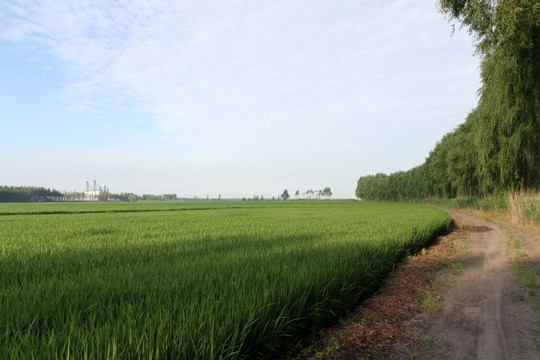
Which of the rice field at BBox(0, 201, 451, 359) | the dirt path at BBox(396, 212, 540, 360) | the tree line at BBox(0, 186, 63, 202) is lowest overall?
the dirt path at BBox(396, 212, 540, 360)

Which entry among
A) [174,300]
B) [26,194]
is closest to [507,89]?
[174,300]

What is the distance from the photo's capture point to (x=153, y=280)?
12.8ft

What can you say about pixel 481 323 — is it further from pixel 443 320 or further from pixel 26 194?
pixel 26 194

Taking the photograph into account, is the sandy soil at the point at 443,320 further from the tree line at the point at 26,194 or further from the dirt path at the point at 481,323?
the tree line at the point at 26,194

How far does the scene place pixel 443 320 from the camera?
4.19 metres

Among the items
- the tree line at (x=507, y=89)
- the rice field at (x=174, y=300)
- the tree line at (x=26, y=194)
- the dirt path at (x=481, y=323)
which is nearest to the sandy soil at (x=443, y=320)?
the dirt path at (x=481, y=323)

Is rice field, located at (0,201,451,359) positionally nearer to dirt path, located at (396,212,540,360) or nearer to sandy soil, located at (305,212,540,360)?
sandy soil, located at (305,212,540,360)

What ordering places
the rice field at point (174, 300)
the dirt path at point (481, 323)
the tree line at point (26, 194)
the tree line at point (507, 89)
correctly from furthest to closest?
the tree line at point (26, 194), the tree line at point (507, 89), the dirt path at point (481, 323), the rice field at point (174, 300)

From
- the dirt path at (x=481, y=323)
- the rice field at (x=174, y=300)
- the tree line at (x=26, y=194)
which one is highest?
the tree line at (x=26, y=194)

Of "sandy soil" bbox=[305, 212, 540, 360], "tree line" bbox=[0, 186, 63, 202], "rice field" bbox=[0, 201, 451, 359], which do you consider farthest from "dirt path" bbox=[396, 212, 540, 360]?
"tree line" bbox=[0, 186, 63, 202]

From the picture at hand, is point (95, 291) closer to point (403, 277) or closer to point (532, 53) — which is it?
point (403, 277)

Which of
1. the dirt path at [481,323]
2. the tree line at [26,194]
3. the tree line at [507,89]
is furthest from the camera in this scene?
the tree line at [26,194]

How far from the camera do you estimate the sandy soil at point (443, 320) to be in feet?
10.9

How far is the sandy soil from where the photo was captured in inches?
131
